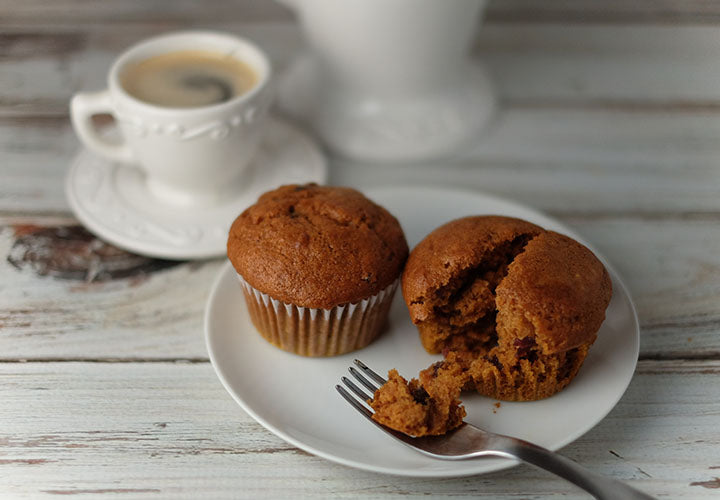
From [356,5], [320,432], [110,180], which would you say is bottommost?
[110,180]

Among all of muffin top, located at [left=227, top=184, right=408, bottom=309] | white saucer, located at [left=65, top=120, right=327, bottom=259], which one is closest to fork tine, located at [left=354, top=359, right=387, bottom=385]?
muffin top, located at [left=227, top=184, right=408, bottom=309]

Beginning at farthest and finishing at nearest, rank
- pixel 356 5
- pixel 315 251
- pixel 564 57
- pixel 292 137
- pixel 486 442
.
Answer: pixel 564 57 < pixel 292 137 < pixel 356 5 < pixel 315 251 < pixel 486 442

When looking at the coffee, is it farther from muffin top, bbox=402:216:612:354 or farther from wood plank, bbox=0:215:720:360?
muffin top, bbox=402:216:612:354

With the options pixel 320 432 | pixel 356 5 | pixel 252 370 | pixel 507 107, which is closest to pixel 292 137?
pixel 356 5

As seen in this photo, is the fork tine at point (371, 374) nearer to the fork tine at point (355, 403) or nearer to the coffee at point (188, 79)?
the fork tine at point (355, 403)

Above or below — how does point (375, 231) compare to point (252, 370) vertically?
above

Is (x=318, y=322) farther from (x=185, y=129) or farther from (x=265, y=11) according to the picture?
(x=265, y=11)

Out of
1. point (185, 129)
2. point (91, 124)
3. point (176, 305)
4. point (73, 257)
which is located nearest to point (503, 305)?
point (176, 305)

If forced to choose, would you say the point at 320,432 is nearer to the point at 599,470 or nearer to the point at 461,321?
the point at 461,321
